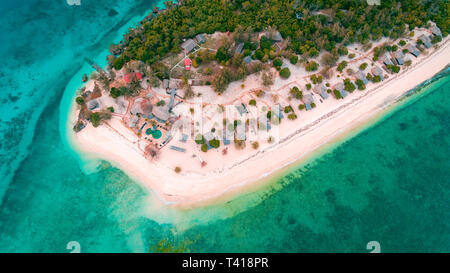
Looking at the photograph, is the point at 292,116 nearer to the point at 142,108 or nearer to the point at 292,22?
the point at 292,22

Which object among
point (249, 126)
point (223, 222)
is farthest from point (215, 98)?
point (223, 222)

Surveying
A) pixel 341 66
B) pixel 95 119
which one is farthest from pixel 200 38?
pixel 341 66

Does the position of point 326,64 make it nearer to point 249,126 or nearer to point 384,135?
point 384,135

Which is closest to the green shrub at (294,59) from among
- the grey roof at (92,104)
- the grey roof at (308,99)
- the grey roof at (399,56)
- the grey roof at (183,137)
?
the grey roof at (308,99)

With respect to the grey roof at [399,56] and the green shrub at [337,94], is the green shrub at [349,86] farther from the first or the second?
the grey roof at [399,56]

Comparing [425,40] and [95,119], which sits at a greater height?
[425,40]

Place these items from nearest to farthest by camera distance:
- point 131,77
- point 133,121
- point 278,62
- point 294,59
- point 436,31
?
point 133,121, point 131,77, point 278,62, point 294,59, point 436,31

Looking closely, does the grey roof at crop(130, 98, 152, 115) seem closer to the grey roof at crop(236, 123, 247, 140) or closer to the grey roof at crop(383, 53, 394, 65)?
the grey roof at crop(236, 123, 247, 140)
